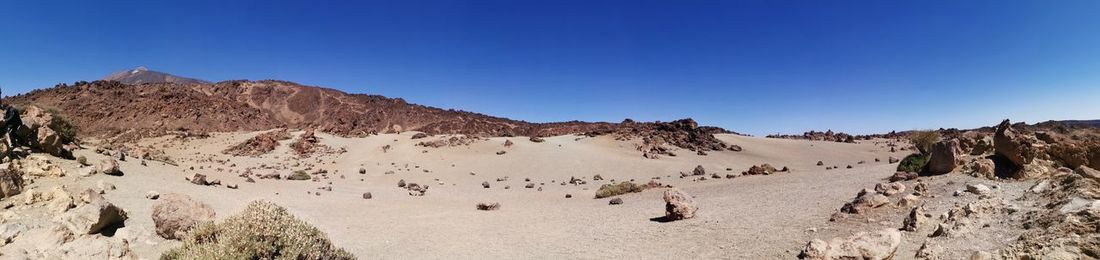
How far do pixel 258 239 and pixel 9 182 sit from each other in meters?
5.64

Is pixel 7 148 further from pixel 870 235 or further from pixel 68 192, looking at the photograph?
pixel 870 235

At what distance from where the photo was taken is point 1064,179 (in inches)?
227

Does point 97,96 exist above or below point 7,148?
above

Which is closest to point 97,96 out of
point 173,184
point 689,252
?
point 173,184

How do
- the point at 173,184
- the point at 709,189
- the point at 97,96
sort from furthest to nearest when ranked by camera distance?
the point at 97,96 < the point at 709,189 < the point at 173,184

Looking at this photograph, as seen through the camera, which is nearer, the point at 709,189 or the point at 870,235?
the point at 870,235

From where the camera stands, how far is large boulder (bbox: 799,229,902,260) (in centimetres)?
495

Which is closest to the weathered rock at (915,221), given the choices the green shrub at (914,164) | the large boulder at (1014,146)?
the large boulder at (1014,146)

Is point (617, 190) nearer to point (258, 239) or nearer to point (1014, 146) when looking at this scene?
point (1014, 146)

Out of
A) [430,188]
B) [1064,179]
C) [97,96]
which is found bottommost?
[430,188]

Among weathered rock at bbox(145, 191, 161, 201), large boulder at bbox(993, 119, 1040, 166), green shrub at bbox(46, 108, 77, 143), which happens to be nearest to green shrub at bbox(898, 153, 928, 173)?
large boulder at bbox(993, 119, 1040, 166)

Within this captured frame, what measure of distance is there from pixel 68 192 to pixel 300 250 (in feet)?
17.6

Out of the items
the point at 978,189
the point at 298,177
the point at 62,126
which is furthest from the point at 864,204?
the point at 62,126

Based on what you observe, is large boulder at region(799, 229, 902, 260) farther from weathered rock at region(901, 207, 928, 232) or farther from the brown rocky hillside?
the brown rocky hillside
